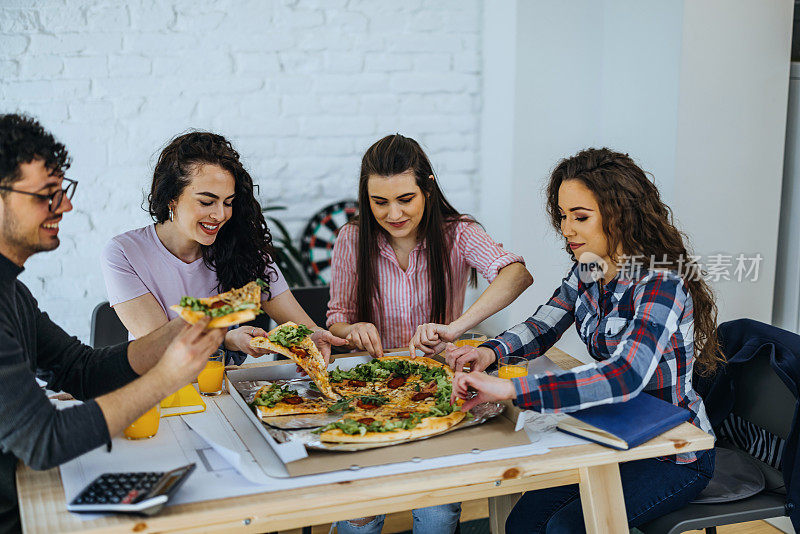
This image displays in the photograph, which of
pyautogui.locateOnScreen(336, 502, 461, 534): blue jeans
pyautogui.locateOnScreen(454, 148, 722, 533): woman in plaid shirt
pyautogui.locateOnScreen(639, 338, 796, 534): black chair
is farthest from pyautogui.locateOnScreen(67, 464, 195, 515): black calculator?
pyautogui.locateOnScreen(639, 338, 796, 534): black chair

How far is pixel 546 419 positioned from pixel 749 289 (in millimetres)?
1624

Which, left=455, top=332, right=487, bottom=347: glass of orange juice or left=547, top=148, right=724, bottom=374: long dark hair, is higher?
left=547, top=148, right=724, bottom=374: long dark hair

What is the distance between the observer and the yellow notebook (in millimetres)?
1681

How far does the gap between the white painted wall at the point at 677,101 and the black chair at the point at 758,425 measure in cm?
94

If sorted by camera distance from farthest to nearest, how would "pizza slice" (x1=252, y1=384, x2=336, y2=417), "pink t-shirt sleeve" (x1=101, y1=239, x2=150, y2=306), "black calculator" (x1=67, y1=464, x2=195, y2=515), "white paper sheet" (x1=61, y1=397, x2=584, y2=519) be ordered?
"pink t-shirt sleeve" (x1=101, y1=239, x2=150, y2=306), "pizza slice" (x1=252, y1=384, x2=336, y2=417), "white paper sheet" (x1=61, y1=397, x2=584, y2=519), "black calculator" (x1=67, y1=464, x2=195, y2=515)

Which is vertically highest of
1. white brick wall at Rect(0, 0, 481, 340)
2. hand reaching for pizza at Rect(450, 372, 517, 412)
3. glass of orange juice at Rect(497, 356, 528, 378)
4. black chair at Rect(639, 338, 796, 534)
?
white brick wall at Rect(0, 0, 481, 340)

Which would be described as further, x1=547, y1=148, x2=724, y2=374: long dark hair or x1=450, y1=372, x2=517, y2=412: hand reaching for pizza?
x1=547, y1=148, x2=724, y2=374: long dark hair

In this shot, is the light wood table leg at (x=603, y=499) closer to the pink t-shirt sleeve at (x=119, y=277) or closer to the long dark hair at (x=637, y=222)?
the long dark hair at (x=637, y=222)

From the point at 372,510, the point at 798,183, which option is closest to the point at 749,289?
the point at 798,183

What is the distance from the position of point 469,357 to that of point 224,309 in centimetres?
74

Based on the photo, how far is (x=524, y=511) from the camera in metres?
1.89

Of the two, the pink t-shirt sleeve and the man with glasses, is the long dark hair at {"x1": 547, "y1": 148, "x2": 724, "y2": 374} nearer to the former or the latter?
the man with glasses

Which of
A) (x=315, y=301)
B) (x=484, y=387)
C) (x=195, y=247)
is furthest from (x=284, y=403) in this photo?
(x=315, y=301)

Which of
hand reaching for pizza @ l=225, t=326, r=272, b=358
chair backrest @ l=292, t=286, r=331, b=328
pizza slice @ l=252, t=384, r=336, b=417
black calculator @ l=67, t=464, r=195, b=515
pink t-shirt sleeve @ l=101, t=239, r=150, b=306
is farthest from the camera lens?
chair backrest @ l=292, t=286, r=331, b=328
